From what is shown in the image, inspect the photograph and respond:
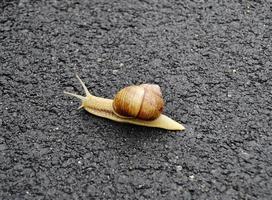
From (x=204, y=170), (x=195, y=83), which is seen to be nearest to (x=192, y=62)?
(x=195, y=83)

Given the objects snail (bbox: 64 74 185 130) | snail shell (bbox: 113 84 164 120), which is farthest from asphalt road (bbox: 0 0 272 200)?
snail shell (bbox: 113 84 164 120)

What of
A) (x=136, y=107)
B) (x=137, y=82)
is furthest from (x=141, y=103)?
(x=137, y=82)

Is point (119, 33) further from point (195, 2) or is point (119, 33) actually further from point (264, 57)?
point (264, 57)

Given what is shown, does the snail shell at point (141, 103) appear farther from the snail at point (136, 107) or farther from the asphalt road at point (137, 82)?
the asphalt road at point (137, 82)

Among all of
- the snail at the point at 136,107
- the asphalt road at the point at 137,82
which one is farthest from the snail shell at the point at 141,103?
the asphalt road at the point at 137,82

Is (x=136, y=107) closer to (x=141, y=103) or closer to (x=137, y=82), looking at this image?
(x=141, y=103)
